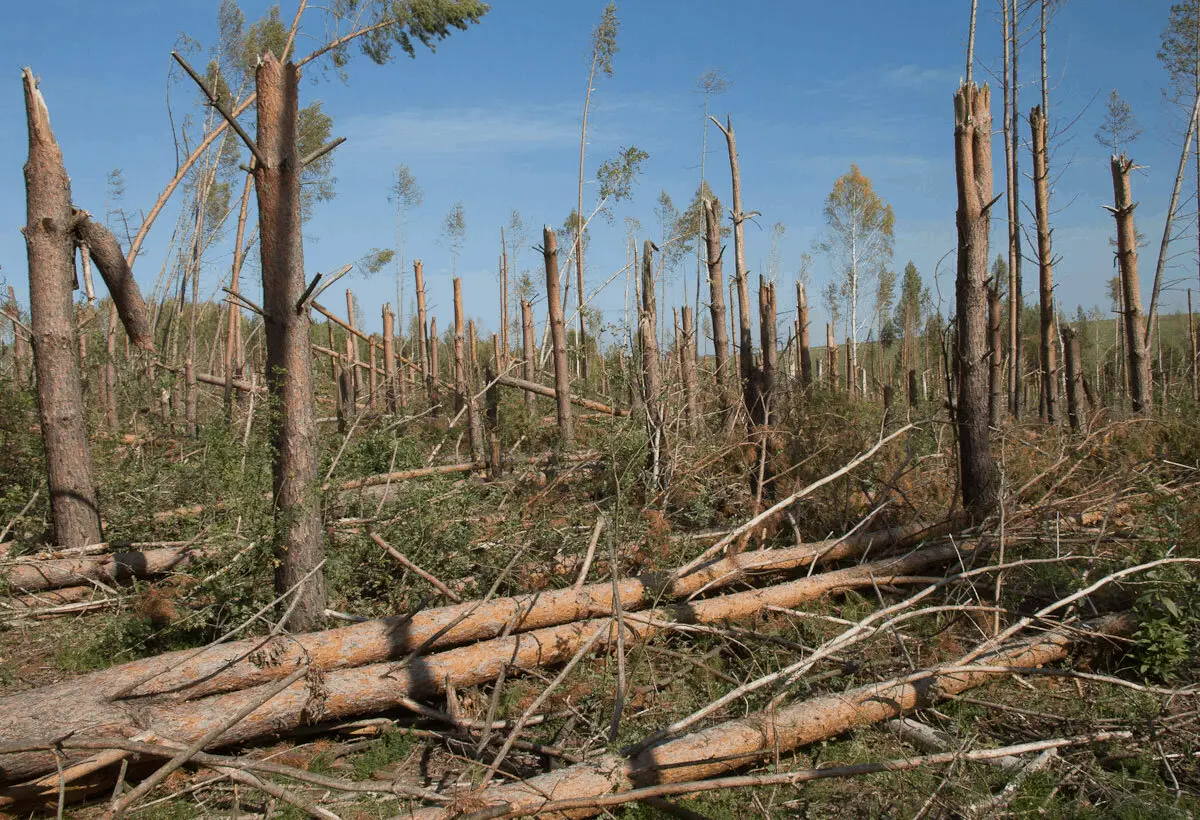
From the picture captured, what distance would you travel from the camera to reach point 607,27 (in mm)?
18703

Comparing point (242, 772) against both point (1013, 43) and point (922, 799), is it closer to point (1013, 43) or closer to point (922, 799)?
point (922, 799)

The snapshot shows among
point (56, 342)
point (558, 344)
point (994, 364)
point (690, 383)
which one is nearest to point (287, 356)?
point (56, 342)

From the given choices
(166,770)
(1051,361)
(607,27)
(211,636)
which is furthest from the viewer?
(607,27)

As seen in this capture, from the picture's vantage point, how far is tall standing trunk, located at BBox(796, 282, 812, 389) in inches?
394

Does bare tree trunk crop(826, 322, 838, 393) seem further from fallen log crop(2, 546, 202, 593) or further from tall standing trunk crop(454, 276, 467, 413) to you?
fallen log crop(2, 546, 202, 593)

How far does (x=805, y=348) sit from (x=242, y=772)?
932 centimetres

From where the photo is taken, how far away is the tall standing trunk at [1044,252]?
34.1 ft

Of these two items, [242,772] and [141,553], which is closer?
[242,772]

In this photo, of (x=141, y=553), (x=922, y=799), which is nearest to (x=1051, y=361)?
(x=922, y=799)

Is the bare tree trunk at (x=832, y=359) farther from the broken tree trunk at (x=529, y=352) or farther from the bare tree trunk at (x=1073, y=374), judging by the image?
the broken tree trunk at (x=529, y=352)

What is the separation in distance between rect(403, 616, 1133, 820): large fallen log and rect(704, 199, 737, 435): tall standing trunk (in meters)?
4.34

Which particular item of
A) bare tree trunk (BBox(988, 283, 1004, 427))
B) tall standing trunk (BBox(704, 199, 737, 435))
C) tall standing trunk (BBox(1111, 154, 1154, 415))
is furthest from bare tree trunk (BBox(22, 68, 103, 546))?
tall standing trunk (BBox(1111, 154, 1154, 415))

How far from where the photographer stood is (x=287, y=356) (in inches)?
172

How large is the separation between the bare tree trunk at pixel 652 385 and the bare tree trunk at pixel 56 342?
4.42 m
